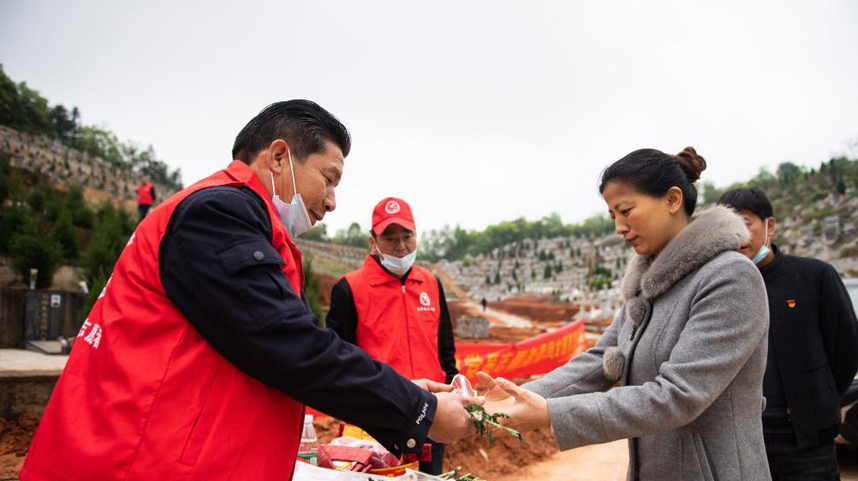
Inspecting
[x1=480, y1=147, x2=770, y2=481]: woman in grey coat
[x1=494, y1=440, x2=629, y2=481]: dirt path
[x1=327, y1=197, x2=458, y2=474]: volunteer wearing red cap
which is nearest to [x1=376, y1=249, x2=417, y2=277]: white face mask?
[x1=327, y1=197, x2=458, y2=474]: volunteer wearing red cap

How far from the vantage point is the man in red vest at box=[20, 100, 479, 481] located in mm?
1207

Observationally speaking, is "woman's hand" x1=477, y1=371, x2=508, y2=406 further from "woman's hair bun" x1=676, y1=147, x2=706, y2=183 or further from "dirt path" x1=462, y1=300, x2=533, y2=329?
"dirt path" x1=462, y1=300, x2=533, y2=329

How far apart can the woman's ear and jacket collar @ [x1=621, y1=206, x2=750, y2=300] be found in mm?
76

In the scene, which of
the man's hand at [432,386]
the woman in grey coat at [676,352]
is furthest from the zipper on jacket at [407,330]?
the woman in grey coat at [676,352]

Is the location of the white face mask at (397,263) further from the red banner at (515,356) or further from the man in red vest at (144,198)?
the man in red vest at (144,198)

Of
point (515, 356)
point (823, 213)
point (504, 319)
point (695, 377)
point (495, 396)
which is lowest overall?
point (504, 319)

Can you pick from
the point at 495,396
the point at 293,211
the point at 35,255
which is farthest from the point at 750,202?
the point at 35,255

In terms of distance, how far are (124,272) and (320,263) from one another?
29.1m

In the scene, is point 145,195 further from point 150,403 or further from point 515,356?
point 150,403

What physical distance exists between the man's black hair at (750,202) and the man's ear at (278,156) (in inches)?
87.6

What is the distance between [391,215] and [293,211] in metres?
1.81

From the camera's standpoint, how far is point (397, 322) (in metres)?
3.36

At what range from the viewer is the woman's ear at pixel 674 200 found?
1875 mm

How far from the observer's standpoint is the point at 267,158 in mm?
1660
